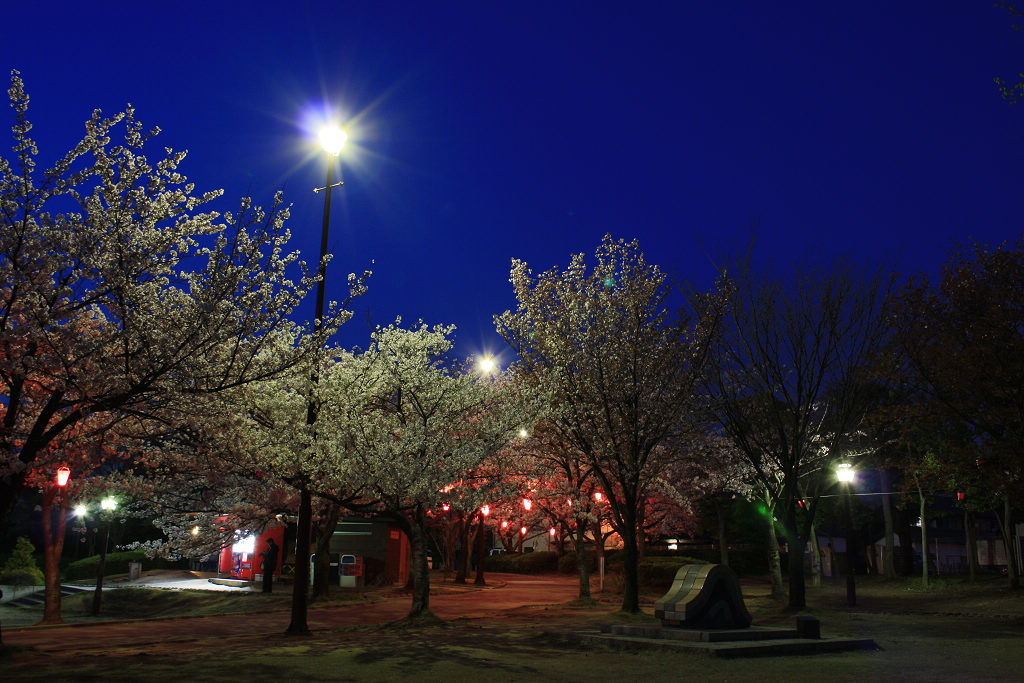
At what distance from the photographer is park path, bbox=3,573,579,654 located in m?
17.4

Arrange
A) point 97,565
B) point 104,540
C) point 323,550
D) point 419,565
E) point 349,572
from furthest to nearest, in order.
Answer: point 97,565, point 349,572, point 323,550, point 104,540, point 419,565

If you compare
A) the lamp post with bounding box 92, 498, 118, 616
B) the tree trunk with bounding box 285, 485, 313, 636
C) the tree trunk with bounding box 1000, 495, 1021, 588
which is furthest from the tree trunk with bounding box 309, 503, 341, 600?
the tree trunk with bounding box 1000, 495, 1021, 588

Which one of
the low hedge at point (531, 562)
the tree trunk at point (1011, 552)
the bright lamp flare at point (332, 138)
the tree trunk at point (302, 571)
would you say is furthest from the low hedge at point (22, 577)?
the tree trunk at point (1011, 552)

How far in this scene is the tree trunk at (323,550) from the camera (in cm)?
2669

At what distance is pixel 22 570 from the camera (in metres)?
38.4

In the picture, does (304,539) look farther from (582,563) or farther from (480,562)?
(480,562)

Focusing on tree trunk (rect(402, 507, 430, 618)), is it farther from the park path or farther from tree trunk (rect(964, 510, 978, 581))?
tree trunk (rect(964, 510, 978, 581))

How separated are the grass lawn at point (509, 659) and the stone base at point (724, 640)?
0.31 m

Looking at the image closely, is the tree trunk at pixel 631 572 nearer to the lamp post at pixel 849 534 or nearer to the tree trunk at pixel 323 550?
the lamp post at pixel 849 534

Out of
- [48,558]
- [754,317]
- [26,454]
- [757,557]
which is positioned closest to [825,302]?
[754,317]

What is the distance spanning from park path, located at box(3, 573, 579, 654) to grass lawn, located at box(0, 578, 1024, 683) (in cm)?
124

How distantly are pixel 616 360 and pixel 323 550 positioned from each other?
1336 centimetres

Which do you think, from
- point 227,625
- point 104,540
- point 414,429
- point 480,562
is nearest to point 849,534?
point 414,429

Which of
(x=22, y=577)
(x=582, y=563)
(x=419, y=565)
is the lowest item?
(x=22, y=577)
